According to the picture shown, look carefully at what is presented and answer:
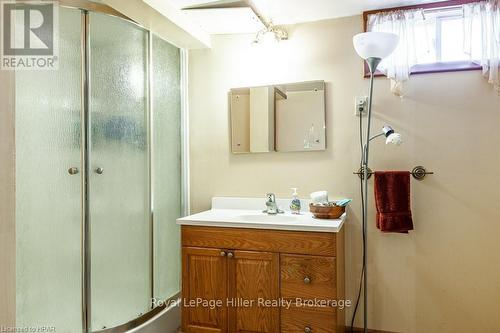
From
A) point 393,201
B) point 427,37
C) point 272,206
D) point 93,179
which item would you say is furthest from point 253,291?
point 427,37

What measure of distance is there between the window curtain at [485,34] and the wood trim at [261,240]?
133 cm

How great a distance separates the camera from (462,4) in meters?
1.98

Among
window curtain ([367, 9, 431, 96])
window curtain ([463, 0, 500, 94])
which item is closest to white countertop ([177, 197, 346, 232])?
window curtain ([367, 9, 431, 96])

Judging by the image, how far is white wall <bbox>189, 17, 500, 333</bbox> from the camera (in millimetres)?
1978

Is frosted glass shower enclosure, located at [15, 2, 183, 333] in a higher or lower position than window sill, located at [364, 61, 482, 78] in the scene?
lower

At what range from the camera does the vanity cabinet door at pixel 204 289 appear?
193cm

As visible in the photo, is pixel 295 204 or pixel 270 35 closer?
pixel 295 204

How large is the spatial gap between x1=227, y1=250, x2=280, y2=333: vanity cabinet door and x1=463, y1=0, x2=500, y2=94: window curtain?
1.62m

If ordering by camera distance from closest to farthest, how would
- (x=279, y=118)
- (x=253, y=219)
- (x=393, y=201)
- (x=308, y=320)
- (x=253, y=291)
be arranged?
(x=308, y=320) → (x=253, y=291) → (x=393, y=201) → (x=253, y=219) → (x=279, y=118)

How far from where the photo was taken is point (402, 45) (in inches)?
81.4

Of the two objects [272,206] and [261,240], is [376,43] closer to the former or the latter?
[272,206]

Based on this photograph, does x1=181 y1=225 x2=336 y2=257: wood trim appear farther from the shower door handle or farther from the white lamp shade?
the white lamp shade

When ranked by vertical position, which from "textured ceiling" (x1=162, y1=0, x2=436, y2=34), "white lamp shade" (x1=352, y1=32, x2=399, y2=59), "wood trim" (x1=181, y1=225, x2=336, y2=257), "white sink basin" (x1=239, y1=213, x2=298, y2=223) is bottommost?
"wood trim" (x1=181, y1=225, x2=336, y2=257)

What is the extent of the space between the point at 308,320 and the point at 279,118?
129 cm
